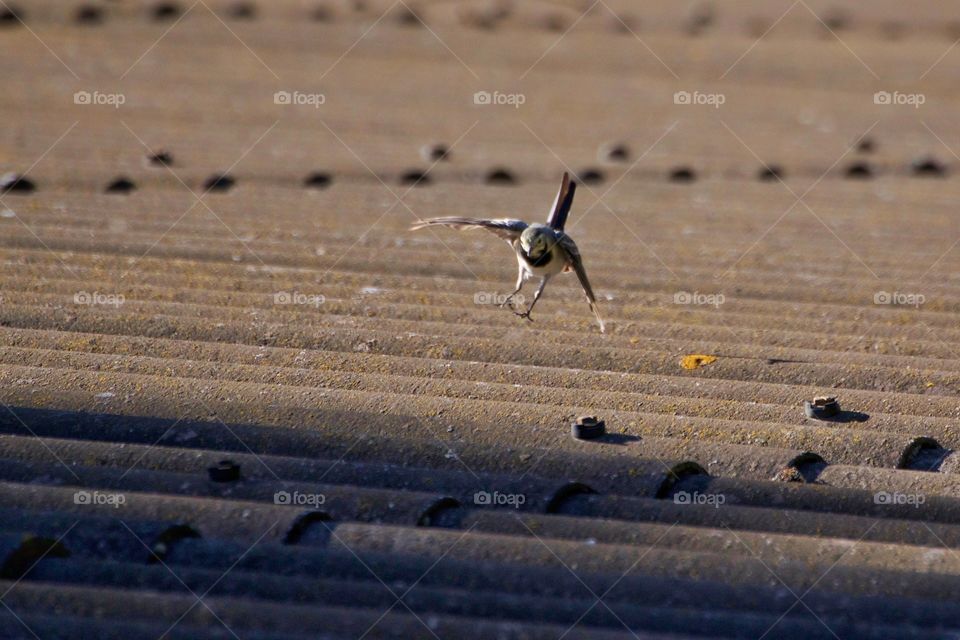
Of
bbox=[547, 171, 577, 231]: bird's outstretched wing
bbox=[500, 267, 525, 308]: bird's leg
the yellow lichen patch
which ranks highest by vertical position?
bbox=[547, 171, 577, 231]: bird's outstretched wing

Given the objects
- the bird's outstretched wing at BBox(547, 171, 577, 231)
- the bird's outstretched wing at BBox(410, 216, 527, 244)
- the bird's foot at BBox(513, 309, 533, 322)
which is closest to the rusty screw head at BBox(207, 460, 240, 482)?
the bird's outstretched wing at BBox(410, 216, 527, 244)

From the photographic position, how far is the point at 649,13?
1271 cm

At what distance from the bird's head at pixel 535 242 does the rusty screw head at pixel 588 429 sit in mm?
1016

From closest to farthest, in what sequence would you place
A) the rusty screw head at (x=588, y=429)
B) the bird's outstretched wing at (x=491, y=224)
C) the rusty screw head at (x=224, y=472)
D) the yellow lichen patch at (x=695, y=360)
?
the rusty screw head at (x=224, y=472), the rusty screw head at (x=588, y=429), the yellow lichen patch at (x=695, y=360), the bird's outstretched wing at (x=491, y=224)

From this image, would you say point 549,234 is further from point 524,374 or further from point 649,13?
point 649,13

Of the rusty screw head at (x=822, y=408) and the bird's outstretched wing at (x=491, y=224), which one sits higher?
the bird's outstretched wing at (x=491, y=224)

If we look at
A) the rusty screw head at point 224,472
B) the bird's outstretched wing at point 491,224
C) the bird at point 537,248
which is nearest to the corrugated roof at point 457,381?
the rusty screw head at point 224,472

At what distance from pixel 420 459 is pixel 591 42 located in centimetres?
893

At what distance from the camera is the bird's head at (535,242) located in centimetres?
409

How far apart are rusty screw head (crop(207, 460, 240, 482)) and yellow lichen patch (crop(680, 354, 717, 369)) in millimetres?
1472

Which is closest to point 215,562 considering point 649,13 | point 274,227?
point 274,227

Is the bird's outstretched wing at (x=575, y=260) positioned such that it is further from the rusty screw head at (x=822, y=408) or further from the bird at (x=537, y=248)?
the rusty screw head at (x=822, y=408)

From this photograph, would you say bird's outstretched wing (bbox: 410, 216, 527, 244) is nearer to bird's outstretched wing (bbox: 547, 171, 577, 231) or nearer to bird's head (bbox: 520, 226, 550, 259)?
bird's head (bbox: 520, 226, 550, 259)

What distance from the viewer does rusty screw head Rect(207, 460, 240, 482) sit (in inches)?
110
